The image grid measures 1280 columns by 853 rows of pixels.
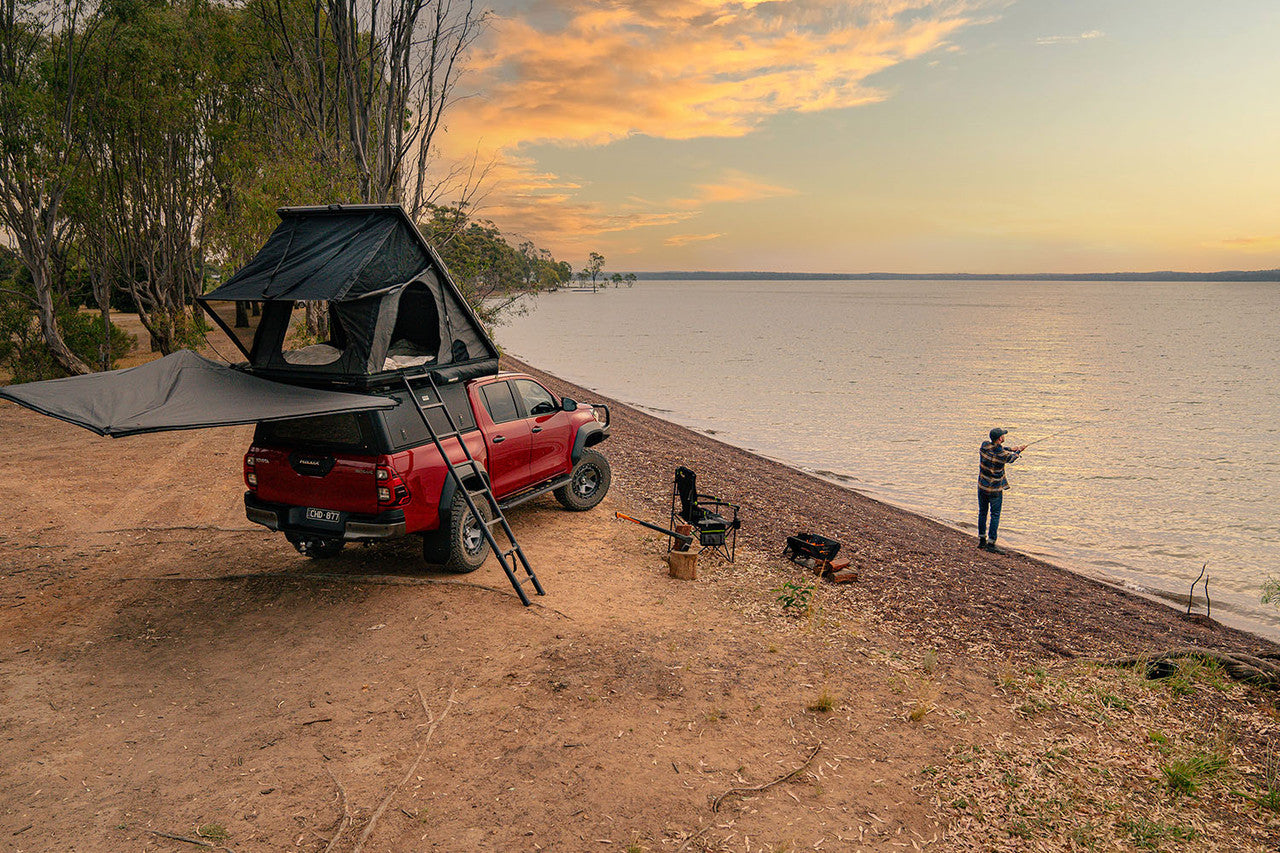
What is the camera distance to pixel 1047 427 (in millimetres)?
29562

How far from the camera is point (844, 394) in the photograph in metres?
38.0

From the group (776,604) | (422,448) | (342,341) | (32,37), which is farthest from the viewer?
(32,37)

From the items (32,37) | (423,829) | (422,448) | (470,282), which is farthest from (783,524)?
(32,37)

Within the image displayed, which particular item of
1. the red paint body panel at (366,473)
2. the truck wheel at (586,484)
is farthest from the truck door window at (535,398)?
the truck wheel at (586,484)

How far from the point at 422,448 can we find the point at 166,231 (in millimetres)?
24976

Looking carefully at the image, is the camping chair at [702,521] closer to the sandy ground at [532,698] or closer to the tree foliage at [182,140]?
the sandy ground at [532,698]

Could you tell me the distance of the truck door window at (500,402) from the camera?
29.0 feet

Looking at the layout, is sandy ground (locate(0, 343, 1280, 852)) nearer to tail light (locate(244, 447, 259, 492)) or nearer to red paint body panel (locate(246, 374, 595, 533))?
red paint body panel (locate(246, 374, 595, 533))

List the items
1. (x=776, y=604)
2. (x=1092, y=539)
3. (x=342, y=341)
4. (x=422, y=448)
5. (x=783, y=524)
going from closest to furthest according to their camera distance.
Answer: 1. (x=422, y=448)
2. (x=776, y=604)
3. (x=342, y=341)
4. (x=783, y=524)
5. (x=1092, y=539)

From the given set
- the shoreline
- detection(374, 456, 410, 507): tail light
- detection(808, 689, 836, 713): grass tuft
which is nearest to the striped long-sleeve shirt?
the shoreline

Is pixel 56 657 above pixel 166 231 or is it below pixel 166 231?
below

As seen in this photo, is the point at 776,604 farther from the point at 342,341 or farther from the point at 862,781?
the point at 342,341

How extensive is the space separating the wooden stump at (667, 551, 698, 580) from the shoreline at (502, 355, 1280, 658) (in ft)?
6.21

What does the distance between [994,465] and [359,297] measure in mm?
10303
